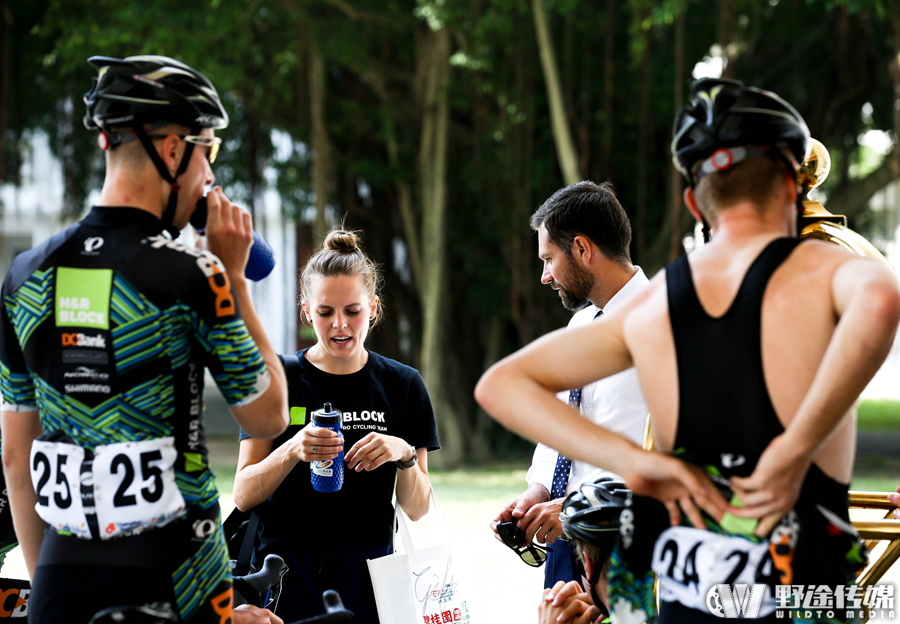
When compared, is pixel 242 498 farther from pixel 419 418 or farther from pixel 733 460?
pixel 733 460

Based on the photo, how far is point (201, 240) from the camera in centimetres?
201

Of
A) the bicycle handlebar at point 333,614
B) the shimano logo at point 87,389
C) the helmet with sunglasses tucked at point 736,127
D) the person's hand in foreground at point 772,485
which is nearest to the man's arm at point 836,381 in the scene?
the person's hand in foreground at point 772,485

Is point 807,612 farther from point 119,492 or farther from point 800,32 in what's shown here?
point 800,32

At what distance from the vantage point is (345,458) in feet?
9.57

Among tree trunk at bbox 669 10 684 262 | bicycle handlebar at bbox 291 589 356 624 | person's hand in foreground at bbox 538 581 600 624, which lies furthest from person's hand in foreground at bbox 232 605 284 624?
tree trunk at bbox 669 10 684 262

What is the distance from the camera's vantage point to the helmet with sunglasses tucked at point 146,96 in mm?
1895

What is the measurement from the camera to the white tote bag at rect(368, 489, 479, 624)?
287 cm

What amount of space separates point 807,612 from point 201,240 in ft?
4.74

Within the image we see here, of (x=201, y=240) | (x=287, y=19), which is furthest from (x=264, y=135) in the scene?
(x=201, y=240)

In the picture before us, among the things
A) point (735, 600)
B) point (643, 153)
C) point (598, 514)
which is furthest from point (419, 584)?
point (643, 153)

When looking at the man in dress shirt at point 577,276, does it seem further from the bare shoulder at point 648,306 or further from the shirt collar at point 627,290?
the bare shoulder at point 648,306

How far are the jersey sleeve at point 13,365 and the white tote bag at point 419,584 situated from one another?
4.18ft

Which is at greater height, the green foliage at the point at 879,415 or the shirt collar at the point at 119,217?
the shirt collar at the point at 119,217

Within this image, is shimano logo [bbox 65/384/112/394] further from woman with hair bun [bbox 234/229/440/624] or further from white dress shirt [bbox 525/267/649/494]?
white dress shirt [bbox 525/267/649/494]
